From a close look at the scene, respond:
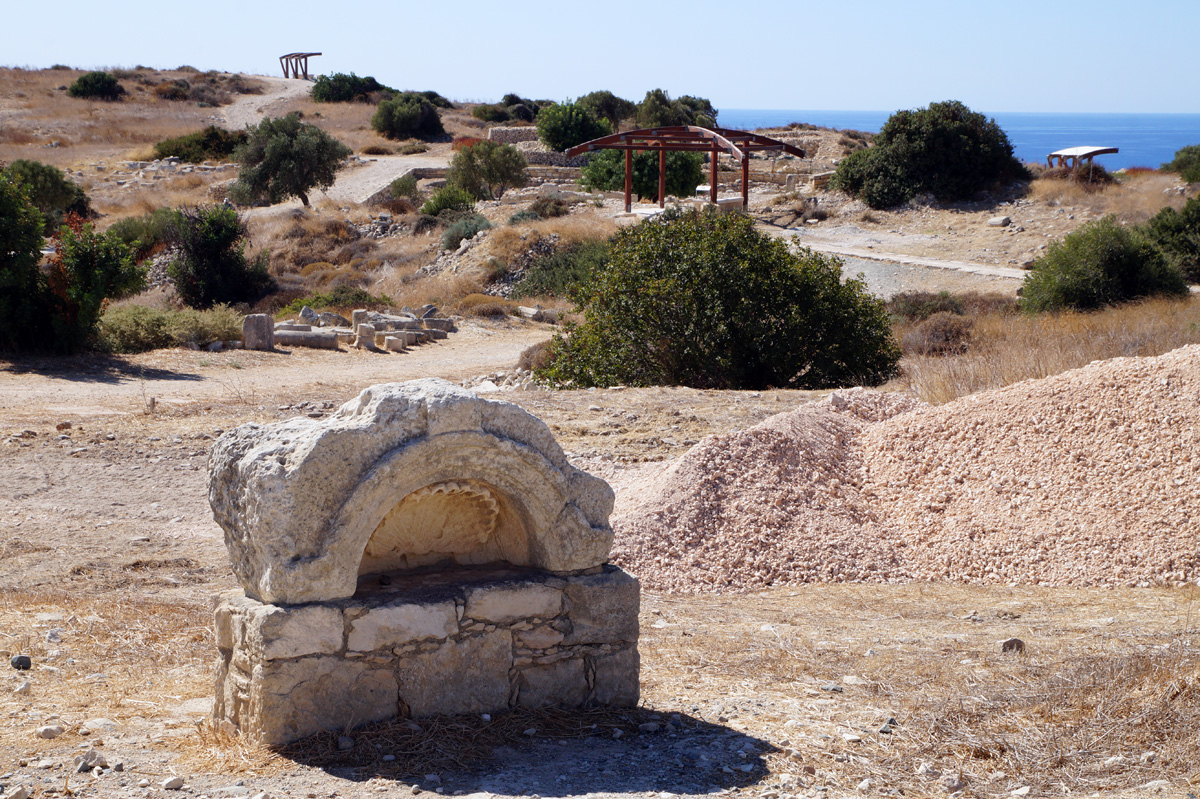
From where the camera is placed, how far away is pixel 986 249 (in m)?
30.8

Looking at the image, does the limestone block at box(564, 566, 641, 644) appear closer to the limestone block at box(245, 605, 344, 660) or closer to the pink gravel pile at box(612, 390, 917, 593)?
the limestone block at box(245, 605, 344, 660)

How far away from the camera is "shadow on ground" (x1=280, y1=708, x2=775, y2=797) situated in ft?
12.9

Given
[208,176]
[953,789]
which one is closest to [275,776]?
[953,789]

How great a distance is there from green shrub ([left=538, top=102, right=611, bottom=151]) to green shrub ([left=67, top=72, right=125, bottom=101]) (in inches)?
1289

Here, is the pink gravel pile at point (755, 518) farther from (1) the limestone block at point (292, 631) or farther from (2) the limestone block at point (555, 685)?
(1) the limestone block at point (292, 631)

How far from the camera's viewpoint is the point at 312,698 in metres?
4.18

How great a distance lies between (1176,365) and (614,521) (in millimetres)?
5245

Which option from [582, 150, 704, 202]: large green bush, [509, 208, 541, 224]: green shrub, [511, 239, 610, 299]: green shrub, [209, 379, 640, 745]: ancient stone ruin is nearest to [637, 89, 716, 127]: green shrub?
[582, 150, 704, 202]: large green bush

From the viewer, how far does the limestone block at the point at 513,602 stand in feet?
14.7

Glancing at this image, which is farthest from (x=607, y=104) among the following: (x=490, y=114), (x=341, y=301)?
(x=341, y=301)

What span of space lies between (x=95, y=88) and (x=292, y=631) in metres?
72.7

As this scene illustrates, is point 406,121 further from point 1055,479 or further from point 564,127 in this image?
point 1055,479

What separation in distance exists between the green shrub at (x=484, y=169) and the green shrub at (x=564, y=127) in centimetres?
1036

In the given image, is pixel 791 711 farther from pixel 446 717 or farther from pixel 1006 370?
pixel 1006 370
